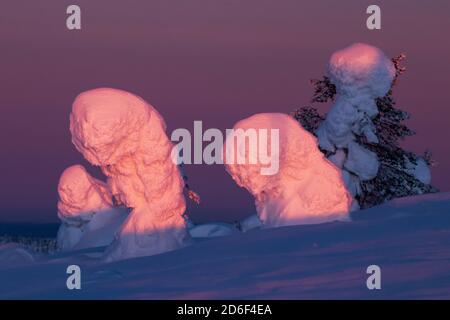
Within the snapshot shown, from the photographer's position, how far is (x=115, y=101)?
76.3ft

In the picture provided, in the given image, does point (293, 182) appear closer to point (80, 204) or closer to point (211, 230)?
point (211, 230)

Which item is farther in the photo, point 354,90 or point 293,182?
point 354,90

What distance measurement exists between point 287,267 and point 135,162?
5815mm

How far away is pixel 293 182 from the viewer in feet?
81.4

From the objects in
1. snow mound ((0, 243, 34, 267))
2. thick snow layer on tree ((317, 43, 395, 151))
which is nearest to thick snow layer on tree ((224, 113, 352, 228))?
snow mound ((0, 243, 34, 267))

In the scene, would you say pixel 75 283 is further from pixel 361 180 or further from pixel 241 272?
pixel 361 180

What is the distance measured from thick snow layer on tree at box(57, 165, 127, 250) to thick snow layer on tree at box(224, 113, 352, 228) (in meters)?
9.52

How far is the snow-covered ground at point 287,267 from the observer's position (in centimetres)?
1744

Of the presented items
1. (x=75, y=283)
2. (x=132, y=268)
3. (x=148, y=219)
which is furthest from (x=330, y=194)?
(x=75, y=283)

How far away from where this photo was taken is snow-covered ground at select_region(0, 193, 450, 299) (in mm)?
17438

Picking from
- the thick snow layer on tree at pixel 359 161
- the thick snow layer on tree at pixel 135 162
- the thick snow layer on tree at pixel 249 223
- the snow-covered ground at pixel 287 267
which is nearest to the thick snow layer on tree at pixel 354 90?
the thick snow layer on tree at pixel 359 161

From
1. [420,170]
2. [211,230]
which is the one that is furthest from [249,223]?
[420,170]
